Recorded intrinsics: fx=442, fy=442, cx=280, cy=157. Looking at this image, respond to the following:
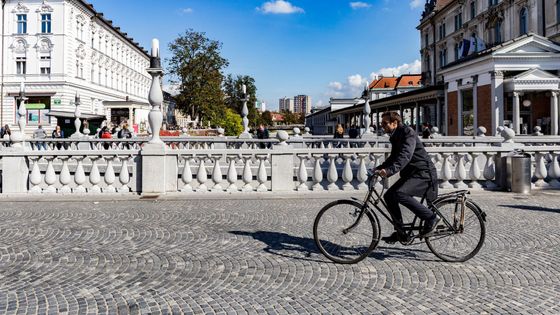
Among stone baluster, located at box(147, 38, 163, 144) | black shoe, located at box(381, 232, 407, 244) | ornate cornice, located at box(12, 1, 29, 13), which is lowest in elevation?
black shoe, located at box(381, 232, 407, 244)

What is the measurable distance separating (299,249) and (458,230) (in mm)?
1928

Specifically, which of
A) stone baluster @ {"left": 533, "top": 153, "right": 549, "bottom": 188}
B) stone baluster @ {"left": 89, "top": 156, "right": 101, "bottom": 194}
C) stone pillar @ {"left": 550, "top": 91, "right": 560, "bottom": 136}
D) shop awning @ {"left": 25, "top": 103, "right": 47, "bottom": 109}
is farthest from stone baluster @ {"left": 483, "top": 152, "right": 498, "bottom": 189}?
shop awning @ {"left": 25, "top": 103, "right": 47, "bottom": 109}

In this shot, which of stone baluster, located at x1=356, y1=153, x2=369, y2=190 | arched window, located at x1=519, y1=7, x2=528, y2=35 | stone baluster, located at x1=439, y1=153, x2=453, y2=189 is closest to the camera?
stone baluster, located at x1=356, y1=153, x2=369, y2=190

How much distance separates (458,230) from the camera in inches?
203

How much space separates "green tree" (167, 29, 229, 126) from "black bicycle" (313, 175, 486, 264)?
50600 mm

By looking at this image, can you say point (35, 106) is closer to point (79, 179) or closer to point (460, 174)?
point (79, 179)

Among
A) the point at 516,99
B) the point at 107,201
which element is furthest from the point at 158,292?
the point at 516,99

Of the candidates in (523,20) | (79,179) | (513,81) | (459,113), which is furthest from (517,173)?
(523,20)

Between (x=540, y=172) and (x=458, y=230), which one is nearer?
(x=458, y=230)

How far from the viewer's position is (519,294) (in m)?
4.06

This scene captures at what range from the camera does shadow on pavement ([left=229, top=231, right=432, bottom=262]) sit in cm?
537

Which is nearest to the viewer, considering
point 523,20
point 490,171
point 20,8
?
point 490,171

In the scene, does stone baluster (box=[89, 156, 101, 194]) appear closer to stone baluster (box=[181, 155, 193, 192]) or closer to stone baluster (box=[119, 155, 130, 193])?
stone baluster (box=[119, 155, 130, 193])

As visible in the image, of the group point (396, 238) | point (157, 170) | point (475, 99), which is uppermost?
point (475, 99)
